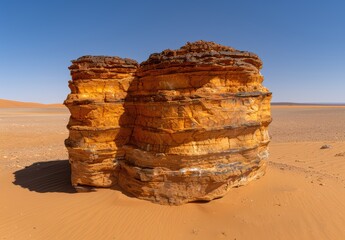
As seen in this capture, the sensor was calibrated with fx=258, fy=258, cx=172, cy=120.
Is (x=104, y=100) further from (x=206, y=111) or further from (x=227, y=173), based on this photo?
(x=227, y=173)

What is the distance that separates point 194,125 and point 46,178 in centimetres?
636

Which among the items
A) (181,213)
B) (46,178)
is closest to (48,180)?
(46,178)

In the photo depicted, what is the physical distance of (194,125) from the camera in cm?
639

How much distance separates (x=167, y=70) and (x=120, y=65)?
1.73 meters

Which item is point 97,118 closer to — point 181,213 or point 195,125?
point 195,125

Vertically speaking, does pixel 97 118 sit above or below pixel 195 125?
above

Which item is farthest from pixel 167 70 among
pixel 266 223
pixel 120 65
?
pixel 266 223

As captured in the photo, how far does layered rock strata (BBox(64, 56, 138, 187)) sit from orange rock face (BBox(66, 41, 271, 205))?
0.09m

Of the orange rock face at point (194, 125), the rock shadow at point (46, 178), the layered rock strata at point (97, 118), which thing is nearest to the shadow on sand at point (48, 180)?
the rock shadow at point (46, 178)

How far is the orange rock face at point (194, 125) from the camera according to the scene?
21.2 ft

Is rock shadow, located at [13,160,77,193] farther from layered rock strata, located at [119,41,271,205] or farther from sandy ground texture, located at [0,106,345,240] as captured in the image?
layered rock strata, located at [119,41,271,205]

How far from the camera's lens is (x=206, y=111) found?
21.3ft

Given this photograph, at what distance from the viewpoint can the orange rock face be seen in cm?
645

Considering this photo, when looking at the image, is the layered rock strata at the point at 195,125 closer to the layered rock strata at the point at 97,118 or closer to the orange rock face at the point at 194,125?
the orange rock face at the point at 194,125
